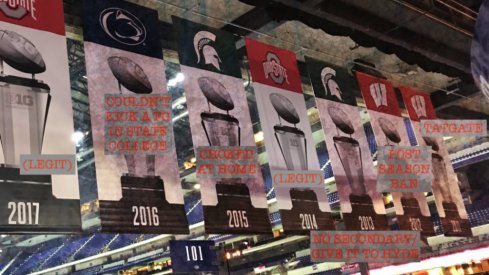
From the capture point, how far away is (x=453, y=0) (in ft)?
20.7

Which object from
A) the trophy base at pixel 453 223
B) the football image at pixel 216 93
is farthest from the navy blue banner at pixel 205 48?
the trophy base at pixel 453 223

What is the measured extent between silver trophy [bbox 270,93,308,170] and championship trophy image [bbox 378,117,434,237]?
128cm

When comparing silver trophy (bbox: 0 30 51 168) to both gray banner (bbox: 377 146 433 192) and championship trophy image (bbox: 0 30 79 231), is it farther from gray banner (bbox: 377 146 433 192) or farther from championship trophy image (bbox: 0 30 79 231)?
gray banner (bbox: 377 146 433 192)

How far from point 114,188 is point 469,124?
11.4 feet

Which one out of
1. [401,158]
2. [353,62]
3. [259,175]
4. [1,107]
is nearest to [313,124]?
[353,62]

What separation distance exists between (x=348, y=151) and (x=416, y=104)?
1727 millimetres

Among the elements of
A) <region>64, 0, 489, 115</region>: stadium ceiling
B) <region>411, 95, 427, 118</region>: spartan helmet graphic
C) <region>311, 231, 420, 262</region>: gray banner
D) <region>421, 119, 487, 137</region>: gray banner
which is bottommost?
<region>311, 231, 420, 262</region>: gray banner

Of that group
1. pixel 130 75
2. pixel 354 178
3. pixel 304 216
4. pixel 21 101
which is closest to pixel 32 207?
pixel 21 101

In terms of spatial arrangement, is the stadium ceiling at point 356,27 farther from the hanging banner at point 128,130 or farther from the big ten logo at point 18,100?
the big ten logo at point 18,100

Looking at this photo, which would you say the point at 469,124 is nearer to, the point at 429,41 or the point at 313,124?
the point at 429,41

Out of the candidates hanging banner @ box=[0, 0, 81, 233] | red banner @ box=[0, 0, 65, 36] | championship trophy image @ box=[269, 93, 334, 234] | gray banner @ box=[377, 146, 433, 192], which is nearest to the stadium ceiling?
championship trophy image @ box=[269, 93, 334, 234]

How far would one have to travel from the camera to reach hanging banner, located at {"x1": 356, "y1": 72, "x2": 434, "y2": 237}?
18.1 feet

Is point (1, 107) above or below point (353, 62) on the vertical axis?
below

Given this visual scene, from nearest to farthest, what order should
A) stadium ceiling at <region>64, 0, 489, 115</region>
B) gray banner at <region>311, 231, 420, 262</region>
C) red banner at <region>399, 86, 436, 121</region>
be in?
gray banner at <region>311, 231, 420, 262</region>, stadium ceiling at <region>64, 0, 489, 115</region>, red banner at <region>399, 86, 436, 121</region>
